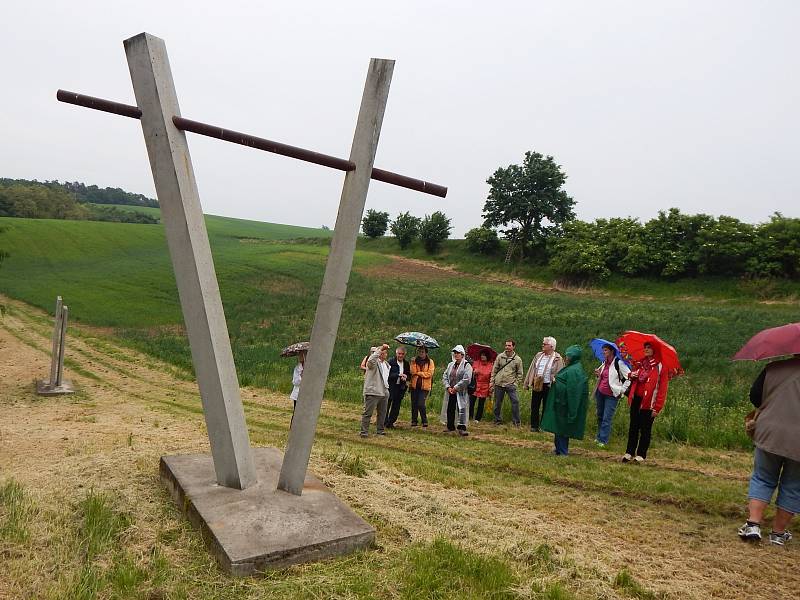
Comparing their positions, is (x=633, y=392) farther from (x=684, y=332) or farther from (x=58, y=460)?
(x=684, y=332)

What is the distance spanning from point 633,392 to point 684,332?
18.0 m

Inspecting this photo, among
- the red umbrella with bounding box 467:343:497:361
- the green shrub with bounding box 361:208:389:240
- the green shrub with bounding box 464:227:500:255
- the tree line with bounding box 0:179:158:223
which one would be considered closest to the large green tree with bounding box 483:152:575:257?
the green shrub with bounding box 464:227:500:255

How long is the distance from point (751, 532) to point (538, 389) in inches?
226

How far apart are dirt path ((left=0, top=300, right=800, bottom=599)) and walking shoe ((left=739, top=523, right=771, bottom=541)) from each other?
94mm

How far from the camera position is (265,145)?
4.27 metres

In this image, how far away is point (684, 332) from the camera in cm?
2345

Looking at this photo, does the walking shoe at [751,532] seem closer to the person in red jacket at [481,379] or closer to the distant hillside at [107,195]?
the person in red jacket at [481,379]

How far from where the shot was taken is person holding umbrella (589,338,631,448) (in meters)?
8.64

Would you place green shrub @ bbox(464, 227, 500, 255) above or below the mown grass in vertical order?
above

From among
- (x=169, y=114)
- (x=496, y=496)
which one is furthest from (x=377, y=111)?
(x=496, y=496)

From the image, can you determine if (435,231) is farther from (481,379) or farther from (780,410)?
(780,410)

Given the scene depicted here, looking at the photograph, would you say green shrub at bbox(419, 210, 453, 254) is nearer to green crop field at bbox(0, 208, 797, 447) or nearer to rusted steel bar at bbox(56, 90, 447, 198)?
green crop field at bbox(0, 208, 797, 447)

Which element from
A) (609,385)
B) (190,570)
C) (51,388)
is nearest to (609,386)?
(609,385)

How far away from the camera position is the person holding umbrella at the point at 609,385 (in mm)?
8641
